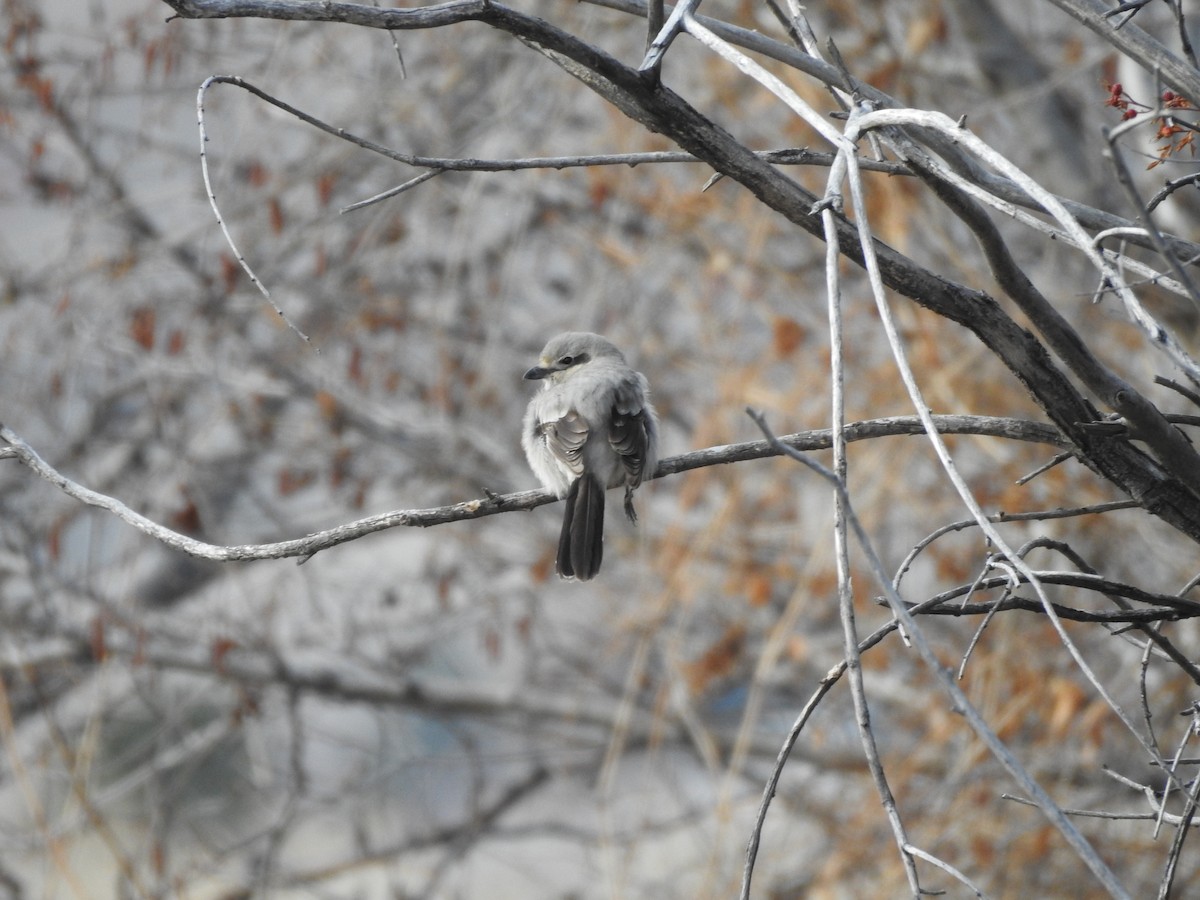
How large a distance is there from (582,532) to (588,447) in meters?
0.40

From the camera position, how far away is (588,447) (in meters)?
4.46

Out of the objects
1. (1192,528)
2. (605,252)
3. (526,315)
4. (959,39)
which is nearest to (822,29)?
(959,39)

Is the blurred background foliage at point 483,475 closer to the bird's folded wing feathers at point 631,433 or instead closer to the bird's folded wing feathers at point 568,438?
the bird's folded wing feathers at point 631,433

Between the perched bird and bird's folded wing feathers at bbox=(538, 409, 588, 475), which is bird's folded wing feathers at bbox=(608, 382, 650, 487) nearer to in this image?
the perched bird

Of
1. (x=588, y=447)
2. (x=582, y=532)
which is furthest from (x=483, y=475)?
(x=582, y=532)

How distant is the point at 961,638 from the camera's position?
7.30 meters

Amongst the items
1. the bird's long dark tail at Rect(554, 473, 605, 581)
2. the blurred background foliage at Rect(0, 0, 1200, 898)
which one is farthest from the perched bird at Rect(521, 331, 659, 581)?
the blurred background foliage at Rect(0, 0, 1200, 898)

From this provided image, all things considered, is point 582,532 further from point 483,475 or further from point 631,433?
point 483,475

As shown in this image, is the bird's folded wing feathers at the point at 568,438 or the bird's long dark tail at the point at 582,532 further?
the bird's folded wing feathers at the point at 568,438

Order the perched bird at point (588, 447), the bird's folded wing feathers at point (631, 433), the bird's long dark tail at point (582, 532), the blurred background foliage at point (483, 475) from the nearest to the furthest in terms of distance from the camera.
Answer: the bird's long dark tail at point (582, 532), the perched bird at point (588, 447), the bird's folded wing feathers at point (631, 433), the blurred background foliage at point (483, 475)

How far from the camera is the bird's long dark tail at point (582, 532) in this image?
4.05 m

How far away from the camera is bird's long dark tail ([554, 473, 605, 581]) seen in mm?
4055

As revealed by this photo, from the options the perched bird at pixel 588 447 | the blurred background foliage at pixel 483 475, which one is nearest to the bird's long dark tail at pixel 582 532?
the perched bird at pixel 588 447

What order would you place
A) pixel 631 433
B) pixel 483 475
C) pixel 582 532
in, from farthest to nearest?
pixel 483 475
pixel 631 433
pixel 582 532
